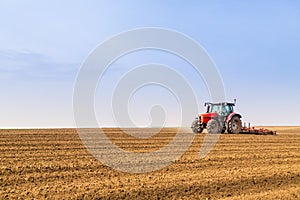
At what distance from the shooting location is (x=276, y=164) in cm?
1189

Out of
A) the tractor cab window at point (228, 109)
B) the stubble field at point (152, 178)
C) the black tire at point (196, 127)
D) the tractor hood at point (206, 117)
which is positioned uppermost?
the tractor cab window at point (228, 109)

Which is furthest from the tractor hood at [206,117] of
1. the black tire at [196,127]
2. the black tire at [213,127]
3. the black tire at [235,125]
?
the black tire at [235,125]

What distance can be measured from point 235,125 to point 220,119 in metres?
0.96

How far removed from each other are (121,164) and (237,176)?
326 cm

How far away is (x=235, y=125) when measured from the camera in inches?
948

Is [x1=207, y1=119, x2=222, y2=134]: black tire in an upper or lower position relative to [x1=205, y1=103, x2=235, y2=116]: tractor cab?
lower

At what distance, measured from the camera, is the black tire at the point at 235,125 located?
2386cm

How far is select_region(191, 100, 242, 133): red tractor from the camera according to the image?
23.5m

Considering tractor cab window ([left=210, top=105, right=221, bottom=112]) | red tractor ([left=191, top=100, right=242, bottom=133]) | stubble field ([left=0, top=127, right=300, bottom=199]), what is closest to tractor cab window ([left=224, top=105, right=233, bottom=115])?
red tractor ([left=191, top=100, right=242, bottom=133])

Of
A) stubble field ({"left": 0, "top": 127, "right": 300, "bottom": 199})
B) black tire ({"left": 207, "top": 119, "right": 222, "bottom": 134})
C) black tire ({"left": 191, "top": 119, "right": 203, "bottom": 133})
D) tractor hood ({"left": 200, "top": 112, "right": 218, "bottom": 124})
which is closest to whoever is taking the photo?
stubble field ({"left": 0, "top": 127, "right": 300, "bottom": 199})

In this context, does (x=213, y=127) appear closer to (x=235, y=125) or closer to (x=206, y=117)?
(x=206, y=117)

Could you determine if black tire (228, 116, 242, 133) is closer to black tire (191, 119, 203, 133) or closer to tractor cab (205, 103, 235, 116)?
tractor cab (205, 103, 235, 116)

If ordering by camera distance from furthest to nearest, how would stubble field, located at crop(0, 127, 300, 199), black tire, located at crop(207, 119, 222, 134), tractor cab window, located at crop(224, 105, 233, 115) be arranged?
tractor cab window, located at crop(224, 105, 233, 115), black tire, located at crop(207, 119, 222, 134), stubble field, located at crop(0, 127, 300, 199)

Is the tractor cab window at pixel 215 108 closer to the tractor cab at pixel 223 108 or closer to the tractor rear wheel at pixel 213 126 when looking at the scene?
the tractor cab at pixel 223 108
